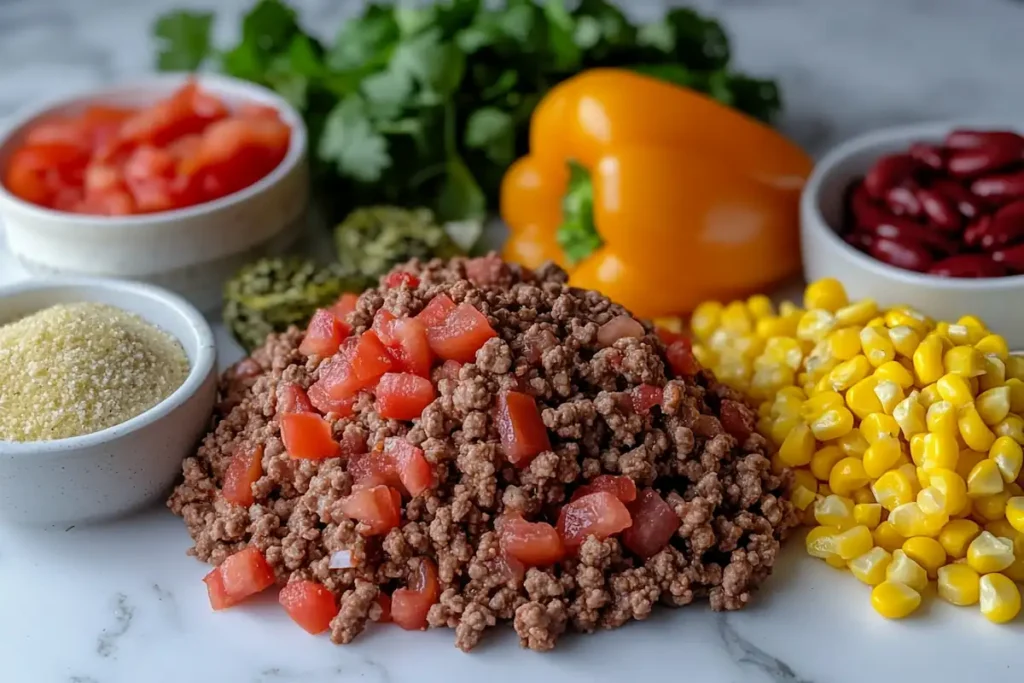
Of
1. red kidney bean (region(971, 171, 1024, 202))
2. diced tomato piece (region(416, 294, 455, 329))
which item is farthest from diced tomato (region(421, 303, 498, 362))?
red kidney bean (region(971, 171, 1024, 202))

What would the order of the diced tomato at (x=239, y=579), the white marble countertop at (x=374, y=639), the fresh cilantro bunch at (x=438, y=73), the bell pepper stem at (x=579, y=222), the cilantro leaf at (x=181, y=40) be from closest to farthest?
the white marble countertop at (x=374, y=639)
the diced tomato at (x=239, y=579)
the bell pepper stem at (x=579, y=222)
the fresh cilantro bunch at (x=438, y=73)
the cilantro leaf at (x=181, y=40)

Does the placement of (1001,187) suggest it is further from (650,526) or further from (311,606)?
(311,606)

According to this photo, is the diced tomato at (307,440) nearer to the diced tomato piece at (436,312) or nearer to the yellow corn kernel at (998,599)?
the diced tomato piece at (436,312)

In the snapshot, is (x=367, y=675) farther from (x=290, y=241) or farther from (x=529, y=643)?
(x=290, y=241)

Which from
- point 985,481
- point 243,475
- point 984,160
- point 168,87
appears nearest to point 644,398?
point 985,481

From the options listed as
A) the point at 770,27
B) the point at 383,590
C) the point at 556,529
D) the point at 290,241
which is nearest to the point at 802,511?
the point at 556,529

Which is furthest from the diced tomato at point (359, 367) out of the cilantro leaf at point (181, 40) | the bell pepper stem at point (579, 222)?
the cilantro leaf at point (181, 40)
